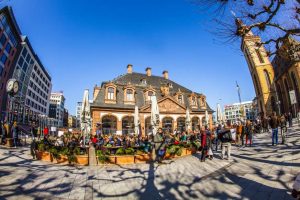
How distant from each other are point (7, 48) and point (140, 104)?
112ft

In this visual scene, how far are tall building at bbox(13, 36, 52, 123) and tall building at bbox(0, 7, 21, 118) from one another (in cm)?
204

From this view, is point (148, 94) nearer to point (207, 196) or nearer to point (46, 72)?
point (207, 196)

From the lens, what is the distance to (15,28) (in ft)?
141

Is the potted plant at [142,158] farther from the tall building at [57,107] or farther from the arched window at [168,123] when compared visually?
the tall building at [57,107]

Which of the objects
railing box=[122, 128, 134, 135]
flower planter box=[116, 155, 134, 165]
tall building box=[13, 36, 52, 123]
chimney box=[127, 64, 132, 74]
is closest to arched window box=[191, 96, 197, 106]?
railing box=[122, 128, 134, 135]

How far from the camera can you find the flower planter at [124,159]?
10087 millimetres

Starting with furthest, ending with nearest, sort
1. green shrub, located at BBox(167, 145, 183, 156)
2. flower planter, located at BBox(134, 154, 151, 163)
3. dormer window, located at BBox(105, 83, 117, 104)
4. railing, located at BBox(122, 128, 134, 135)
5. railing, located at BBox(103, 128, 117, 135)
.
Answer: railing, located at BBox(122, 128, 134, 135)
dormer window, located at BBox(105, 83, 117, 104)
railing, located at BBox(103, 128, 117, 135)
green shrub, located at BBox(167, 145, 183, 156)
flower planter, located at BBox(134, 154, 151, 163)

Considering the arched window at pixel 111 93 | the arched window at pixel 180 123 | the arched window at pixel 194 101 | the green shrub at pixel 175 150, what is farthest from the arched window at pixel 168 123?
the green shrub at pixel 175 150

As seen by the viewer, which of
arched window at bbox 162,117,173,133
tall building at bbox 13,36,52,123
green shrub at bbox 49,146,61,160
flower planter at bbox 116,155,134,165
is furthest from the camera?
tall building at bbox 13,36,52,123

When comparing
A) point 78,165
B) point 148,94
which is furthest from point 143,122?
point 78,165

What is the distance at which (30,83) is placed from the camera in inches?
2223

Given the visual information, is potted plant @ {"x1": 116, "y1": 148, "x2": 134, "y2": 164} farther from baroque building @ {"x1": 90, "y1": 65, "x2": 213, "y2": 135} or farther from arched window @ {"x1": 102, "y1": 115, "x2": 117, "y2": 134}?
arched window @ {"x1": 102, "y1": 115, "x2": 117, "y2": 134}

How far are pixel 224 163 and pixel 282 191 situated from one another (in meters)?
3.55

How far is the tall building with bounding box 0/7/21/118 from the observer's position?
38.6 metres
